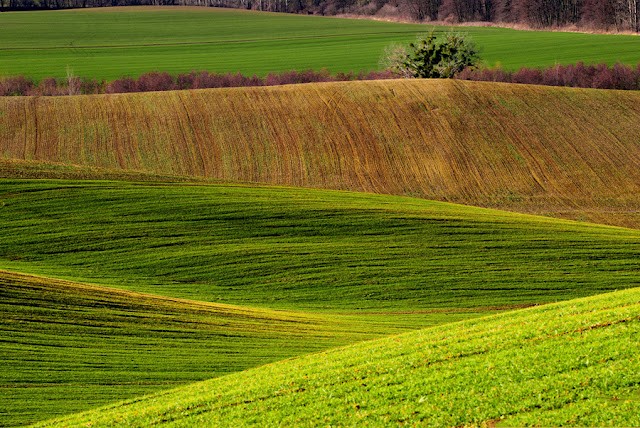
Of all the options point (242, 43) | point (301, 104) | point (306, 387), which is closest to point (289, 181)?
point (301, 104)

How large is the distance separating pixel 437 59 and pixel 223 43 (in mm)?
49146

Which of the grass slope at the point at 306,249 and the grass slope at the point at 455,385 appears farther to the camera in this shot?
the grass slope at the point at 306,249

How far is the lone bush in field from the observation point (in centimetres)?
8638

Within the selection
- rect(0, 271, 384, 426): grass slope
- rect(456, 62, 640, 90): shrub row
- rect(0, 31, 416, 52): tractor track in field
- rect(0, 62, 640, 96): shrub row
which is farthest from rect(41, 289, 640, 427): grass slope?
rect(0, 31, 416, 52): tractor track in field

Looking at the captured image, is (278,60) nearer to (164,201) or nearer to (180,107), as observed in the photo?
(180,107)

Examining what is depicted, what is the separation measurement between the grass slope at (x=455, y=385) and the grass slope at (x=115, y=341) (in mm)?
2375

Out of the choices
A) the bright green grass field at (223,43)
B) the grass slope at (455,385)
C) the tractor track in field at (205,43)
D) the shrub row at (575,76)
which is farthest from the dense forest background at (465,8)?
the grass slope at (455,385)

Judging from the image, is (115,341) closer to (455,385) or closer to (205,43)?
(455,385)

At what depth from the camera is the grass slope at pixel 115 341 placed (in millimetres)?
21234

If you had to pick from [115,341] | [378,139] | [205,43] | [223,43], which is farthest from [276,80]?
[115,341]

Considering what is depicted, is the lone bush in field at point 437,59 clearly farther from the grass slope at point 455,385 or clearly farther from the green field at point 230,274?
the grass slope at point 455,385

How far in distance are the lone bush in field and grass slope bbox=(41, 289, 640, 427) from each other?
67888mm

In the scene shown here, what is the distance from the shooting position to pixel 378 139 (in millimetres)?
62938

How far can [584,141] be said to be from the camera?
63625mm
